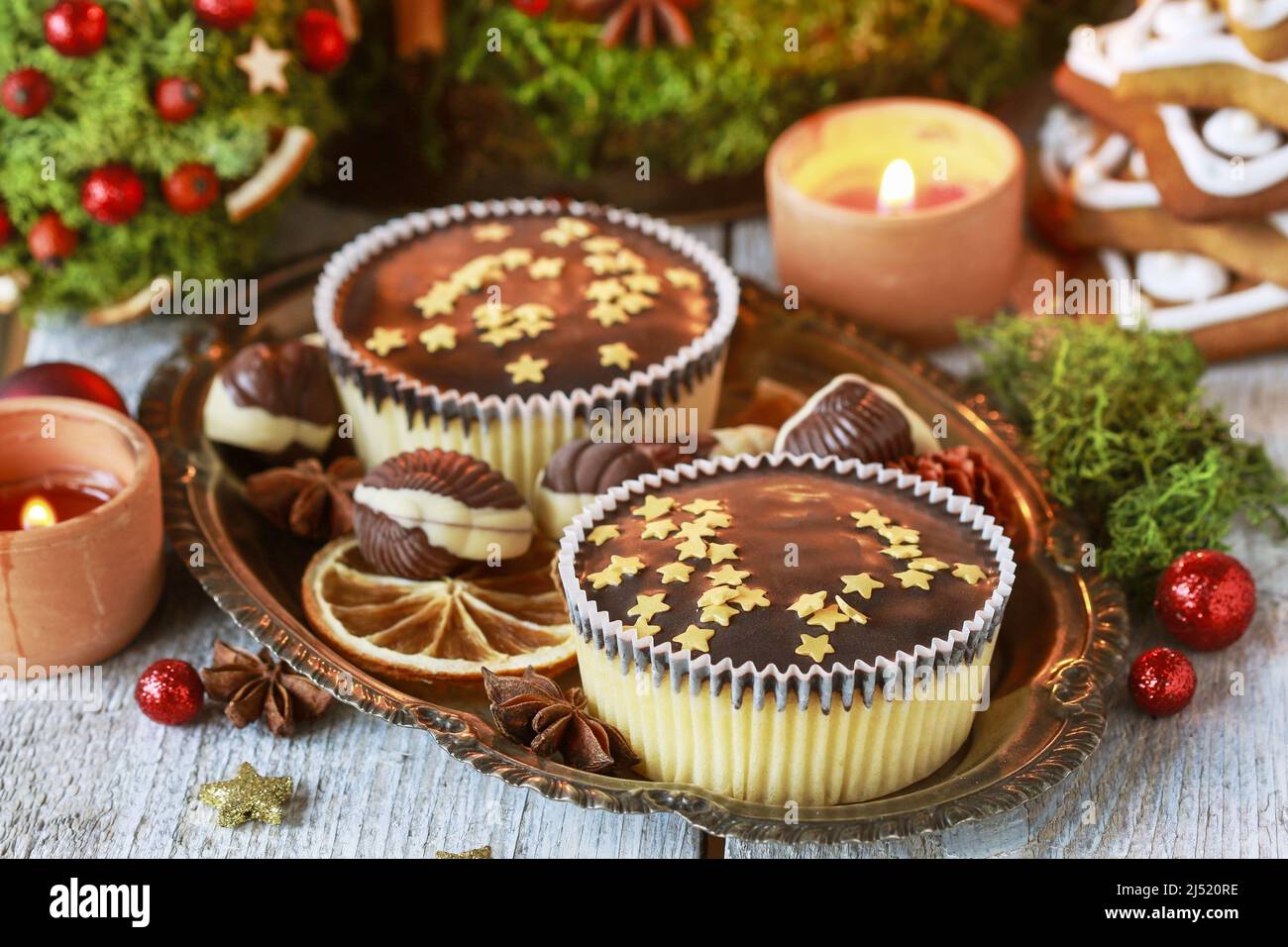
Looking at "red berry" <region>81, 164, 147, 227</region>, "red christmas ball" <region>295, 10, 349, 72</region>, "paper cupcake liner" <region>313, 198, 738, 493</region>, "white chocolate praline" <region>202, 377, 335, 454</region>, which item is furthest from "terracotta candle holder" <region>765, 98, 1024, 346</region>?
"red berry" <region>81, 164, 147, 227</region>

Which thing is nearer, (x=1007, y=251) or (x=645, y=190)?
(x=1007, y=251)

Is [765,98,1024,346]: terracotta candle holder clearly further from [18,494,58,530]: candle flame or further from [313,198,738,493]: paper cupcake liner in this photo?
[18,494,58,530]: candle flame

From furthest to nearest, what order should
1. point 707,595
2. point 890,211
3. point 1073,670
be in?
point 890,211, point 1073,670, point 707,595

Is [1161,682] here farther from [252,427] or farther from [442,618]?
[252,427]

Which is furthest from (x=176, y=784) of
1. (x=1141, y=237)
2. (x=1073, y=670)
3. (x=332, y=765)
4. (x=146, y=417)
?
(x=1141, y=237)

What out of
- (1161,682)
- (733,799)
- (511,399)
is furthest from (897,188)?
(733,799)

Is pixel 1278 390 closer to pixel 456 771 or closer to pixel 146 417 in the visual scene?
pixel 456 771
